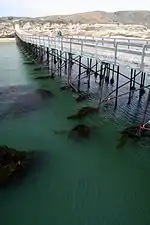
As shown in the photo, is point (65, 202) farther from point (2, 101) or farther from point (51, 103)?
point (2, 101)

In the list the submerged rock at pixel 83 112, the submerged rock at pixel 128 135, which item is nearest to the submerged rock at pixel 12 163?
the submerged rock at pixel 128 135

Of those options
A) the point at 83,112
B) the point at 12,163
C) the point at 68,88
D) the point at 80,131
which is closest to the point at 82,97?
the point at 83,112

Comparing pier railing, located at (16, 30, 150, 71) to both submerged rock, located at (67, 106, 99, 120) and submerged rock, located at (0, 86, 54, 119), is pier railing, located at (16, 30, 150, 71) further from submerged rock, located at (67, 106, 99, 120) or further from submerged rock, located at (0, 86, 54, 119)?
submerged rock, located at (0, 86, 54, 119)

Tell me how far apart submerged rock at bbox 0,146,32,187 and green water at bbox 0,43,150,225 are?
1.50 feet

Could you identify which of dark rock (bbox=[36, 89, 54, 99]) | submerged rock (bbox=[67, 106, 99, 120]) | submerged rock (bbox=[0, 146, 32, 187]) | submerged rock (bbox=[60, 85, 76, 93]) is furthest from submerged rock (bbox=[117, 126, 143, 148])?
submerged rock (bbox=[60, 85, 76, 93])

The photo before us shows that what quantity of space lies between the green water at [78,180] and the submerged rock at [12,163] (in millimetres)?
457

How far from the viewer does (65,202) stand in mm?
10070

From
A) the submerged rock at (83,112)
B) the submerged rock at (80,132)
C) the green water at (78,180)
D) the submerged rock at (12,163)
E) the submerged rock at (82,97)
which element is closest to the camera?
the green water at (78,180)

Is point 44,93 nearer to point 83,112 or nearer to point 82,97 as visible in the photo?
point 82,97

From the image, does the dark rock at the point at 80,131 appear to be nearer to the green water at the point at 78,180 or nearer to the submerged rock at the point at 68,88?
the green water at the point at 78,180

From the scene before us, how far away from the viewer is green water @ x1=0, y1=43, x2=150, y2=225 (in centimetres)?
952

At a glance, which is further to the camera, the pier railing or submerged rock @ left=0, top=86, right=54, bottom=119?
submerged rock @ left=0, top=86, right=54, bottom=119

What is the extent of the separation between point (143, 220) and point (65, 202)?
2.53 metres

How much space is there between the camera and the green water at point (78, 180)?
9.52m
